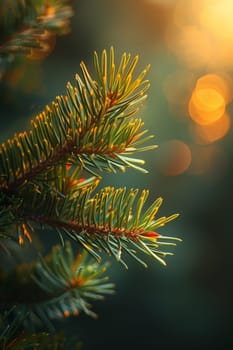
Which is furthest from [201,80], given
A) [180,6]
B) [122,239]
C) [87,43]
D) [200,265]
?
[122,239]

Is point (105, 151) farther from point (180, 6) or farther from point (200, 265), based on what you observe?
point (180, 6)

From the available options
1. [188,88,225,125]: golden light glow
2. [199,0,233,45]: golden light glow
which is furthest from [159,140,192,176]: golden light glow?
[199,0,233,45]: golden light glow

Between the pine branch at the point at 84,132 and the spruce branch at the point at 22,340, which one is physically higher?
the pine branch at the point at 84,132

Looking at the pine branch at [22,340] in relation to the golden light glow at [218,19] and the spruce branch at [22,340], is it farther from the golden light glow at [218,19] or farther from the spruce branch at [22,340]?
the golden light glow at [218,19]

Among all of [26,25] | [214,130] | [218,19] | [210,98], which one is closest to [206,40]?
[218,19]

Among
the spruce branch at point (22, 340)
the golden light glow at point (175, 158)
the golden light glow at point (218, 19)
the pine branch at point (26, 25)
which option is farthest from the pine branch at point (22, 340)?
the golden light glow at point (218, 19)
